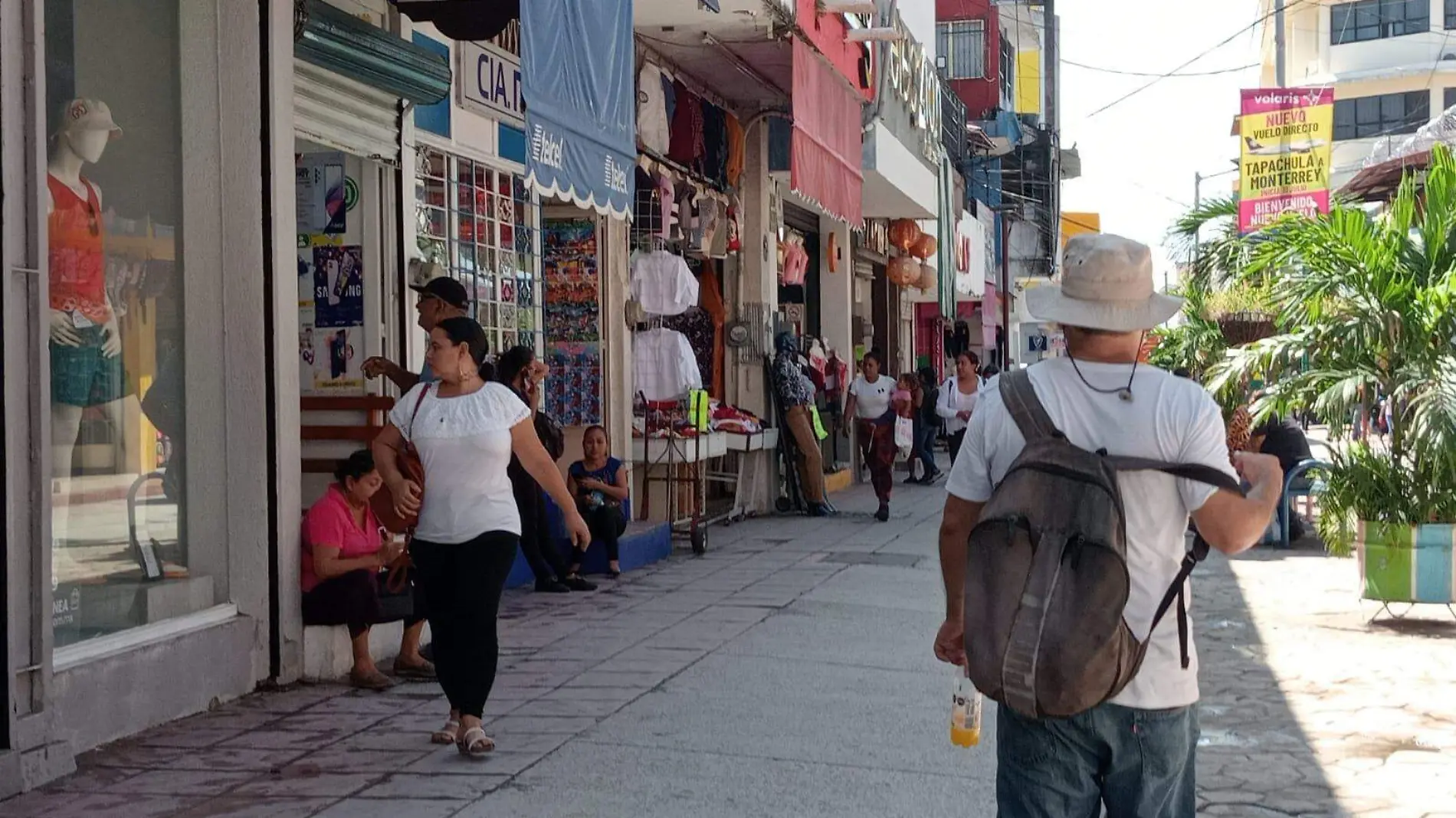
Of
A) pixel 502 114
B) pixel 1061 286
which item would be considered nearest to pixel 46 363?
pixel 1061 286

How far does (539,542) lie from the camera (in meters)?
10.7

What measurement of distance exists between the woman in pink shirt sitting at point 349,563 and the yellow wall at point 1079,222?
5256cm

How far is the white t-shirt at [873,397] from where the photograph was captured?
1817 centimetres

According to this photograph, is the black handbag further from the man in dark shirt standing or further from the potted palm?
the man in dark shirt standing

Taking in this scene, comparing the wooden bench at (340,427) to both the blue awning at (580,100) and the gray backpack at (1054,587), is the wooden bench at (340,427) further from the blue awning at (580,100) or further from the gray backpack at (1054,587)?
the gray backpack at (1054,587)

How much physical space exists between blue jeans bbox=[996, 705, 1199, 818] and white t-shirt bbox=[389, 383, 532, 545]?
2948 millimetres

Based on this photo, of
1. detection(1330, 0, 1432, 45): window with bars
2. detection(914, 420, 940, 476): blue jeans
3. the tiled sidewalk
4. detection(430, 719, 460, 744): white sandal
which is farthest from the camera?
detection(1330, 0, 1432, 45): window with bars

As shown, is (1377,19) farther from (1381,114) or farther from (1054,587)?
(1054,587)

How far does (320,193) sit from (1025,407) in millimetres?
6222

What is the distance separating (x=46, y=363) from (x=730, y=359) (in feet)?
37.3

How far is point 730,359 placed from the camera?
16.7 m

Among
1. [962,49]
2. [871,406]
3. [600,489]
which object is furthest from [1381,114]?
[600,489]

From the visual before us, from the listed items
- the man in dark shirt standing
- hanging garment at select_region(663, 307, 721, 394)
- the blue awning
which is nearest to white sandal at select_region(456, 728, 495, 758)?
the blue awning

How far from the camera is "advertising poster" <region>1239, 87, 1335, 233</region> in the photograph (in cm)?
2617
